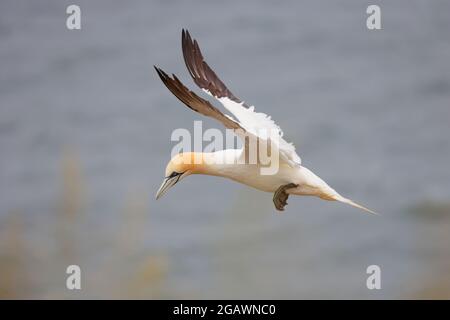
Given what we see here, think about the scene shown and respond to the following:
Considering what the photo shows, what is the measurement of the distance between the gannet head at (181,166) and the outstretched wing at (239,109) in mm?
434

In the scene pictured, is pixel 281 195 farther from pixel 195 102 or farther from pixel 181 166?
pixel 195 102

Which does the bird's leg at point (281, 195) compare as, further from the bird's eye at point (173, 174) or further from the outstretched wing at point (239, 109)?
the bird's eye at point (173, 174)

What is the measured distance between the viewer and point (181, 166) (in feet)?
25.5

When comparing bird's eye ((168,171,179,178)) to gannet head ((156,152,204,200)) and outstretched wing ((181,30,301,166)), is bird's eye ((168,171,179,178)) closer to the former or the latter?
gannet head ((156,152,204,200))

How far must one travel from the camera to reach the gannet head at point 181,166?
7758 mm

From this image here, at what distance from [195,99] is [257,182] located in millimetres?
1071

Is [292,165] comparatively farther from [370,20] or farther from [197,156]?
[370,20]

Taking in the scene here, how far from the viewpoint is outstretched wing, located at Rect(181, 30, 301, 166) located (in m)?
7.28

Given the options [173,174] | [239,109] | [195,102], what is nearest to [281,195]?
[239,109]

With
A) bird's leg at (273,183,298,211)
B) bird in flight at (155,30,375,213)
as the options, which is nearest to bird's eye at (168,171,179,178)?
bird in flight at (155,30,375,213)

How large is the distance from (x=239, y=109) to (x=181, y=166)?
0.58m

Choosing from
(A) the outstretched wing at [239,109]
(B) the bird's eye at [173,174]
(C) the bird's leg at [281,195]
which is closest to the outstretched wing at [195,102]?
(A) the outstretched wing at [239,109]

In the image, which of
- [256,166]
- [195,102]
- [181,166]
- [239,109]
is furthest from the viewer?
[181,166]

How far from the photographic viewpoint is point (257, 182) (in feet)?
24.9
